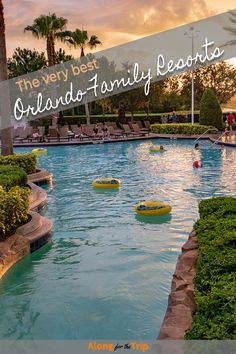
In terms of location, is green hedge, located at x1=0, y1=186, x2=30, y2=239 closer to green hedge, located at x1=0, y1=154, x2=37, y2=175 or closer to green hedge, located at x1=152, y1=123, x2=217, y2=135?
green hedge, located at x1=0, y1=154, x2=37, y2=175

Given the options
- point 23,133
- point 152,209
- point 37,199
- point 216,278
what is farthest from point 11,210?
point 23,133

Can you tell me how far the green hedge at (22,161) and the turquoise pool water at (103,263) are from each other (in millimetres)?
1151

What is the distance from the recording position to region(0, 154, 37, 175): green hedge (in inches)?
639

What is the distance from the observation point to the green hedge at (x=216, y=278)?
13.5ft

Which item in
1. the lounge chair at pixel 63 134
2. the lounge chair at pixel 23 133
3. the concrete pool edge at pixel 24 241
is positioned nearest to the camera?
the concrete pool edge at pixel 24 241

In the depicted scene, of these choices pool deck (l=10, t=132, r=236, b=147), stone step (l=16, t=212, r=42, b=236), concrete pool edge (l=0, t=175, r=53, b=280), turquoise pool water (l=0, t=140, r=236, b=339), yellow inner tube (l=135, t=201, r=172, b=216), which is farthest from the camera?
pool deck (l=10, t=132, r=236, b=147)

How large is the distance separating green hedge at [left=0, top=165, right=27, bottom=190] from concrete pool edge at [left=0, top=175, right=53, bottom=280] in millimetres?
933

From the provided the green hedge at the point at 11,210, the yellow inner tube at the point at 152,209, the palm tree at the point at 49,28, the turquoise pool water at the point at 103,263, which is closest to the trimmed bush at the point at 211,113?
the palm tree at the point at 49,28

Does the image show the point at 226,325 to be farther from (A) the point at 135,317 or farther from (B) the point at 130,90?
(B) the point at 130,90

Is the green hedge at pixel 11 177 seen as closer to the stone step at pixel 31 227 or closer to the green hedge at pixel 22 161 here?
the stone step at pixel 31 227

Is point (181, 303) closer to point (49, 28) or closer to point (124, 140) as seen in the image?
point (124, 140)

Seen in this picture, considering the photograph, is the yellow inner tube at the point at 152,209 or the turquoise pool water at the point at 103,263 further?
the yellow inner tube at the point at 152,209

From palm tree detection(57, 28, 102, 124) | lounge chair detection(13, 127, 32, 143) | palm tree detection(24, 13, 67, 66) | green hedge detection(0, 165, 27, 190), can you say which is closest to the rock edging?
green hedge detection(0, 165, 27, 190)

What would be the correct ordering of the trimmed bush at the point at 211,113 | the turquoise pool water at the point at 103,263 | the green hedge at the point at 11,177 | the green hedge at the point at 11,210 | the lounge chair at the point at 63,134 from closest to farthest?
the turquoise pool water at the point at 103,263 < the green hedge at the point at 11,210 < the green hedge at the point at 11,177 < the lounge chair at the point at 63,134 < the trimmed bush at the point at 211,113
